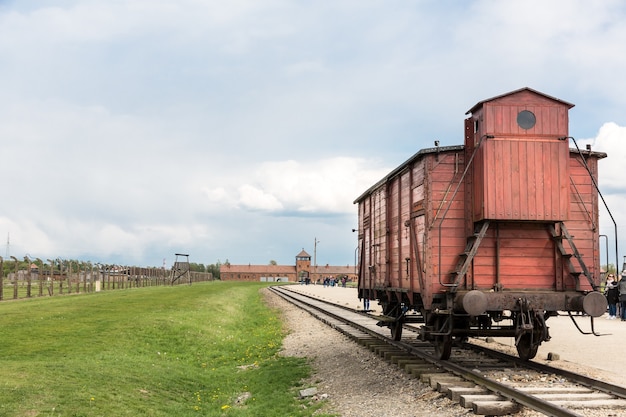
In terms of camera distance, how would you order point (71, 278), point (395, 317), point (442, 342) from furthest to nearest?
point (71, 278) < point (395, 317) < point (442, 342)

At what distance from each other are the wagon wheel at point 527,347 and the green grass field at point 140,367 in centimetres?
449

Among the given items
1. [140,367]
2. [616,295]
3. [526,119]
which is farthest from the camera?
[616,295]

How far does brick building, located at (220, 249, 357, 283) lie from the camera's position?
16750 centimetres

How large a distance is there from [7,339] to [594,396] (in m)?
15.1

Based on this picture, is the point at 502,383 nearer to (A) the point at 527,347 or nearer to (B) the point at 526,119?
(A) the point at 527,347

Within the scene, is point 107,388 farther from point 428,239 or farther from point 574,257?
point 574,257

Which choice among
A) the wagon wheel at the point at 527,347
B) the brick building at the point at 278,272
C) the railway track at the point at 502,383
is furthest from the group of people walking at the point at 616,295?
the brick building at the point at 278,272

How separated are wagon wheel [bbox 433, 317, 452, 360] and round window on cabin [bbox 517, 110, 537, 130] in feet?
13.3

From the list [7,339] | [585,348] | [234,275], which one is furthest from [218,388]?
[234,275]

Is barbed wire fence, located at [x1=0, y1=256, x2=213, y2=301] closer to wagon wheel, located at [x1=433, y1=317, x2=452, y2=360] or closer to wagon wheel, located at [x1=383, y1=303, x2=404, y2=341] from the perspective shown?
wagon wheel, located at [x1=383, y1=303, x2=404, y2=341]

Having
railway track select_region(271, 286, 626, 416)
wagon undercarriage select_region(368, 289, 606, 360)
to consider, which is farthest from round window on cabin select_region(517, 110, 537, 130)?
railway track select_region(271, 286, 626, 416)

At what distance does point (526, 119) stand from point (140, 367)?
1033 centimetres

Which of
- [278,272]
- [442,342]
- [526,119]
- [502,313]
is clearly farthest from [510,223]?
[278,272]

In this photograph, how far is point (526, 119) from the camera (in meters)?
12.0
